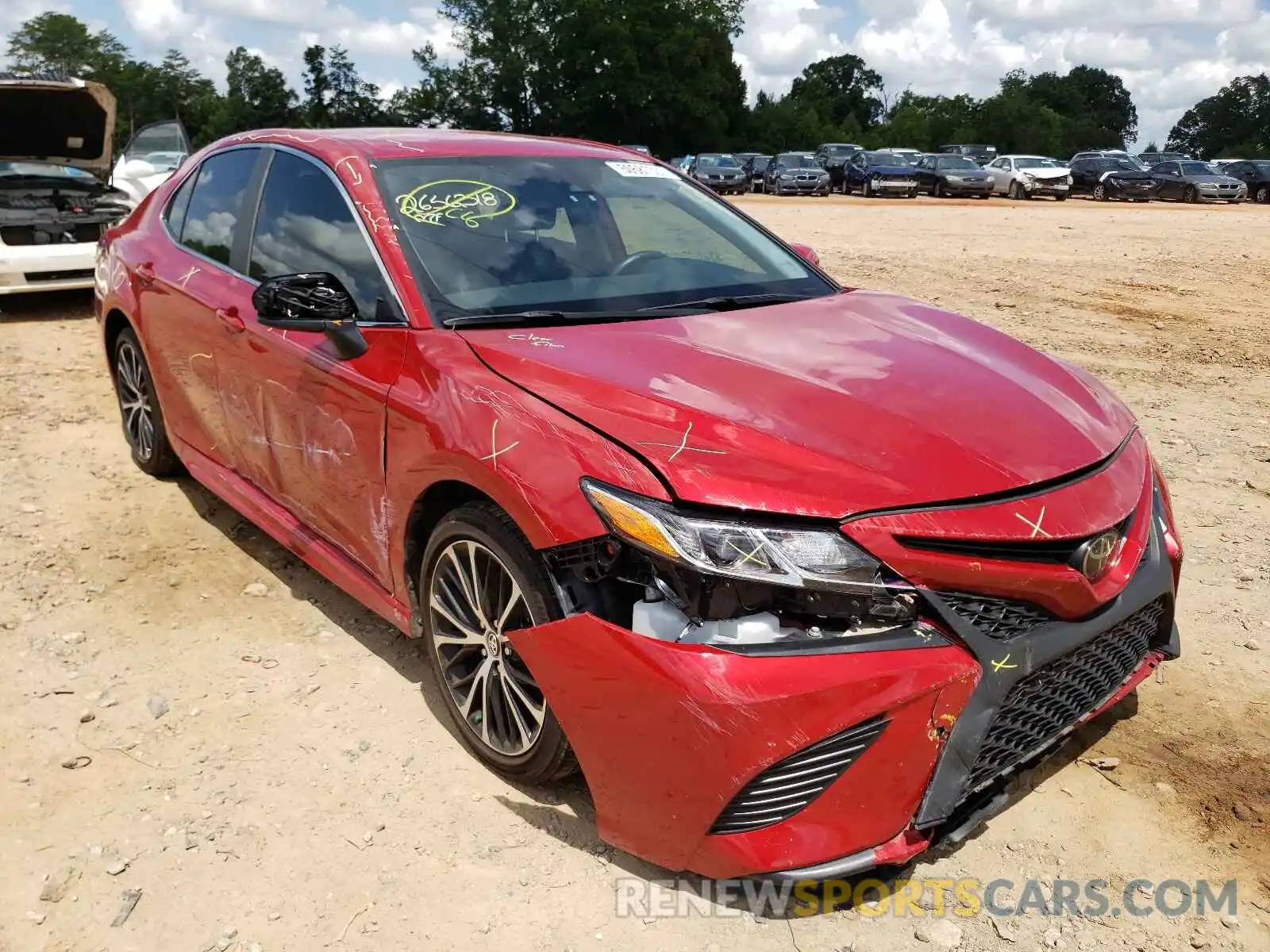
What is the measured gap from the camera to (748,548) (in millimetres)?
2205

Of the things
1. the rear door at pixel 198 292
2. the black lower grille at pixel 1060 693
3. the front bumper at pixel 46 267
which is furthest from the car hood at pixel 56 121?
the black lower grille at pixel 1060 693

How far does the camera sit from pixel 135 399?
202 inches

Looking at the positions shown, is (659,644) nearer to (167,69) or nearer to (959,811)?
(959,811)

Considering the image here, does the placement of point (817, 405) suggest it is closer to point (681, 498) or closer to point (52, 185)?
point (681, 498)

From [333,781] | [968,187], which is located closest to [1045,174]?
[968,187]

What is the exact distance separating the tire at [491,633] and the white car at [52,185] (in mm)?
7728

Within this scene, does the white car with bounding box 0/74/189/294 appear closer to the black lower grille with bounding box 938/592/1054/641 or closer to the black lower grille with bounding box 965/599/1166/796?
the black lower grille with bounding box 938/592/1054/641

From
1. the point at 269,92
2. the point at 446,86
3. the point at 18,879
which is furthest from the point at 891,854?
the point at 269,92

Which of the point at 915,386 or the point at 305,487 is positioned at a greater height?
the point at 915,386

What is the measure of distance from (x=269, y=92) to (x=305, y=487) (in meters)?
76.8

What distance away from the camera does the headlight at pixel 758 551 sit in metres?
2.18

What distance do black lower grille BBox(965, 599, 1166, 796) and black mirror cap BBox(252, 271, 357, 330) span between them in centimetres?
210

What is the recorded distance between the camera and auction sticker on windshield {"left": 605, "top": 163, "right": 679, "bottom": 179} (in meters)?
3.96

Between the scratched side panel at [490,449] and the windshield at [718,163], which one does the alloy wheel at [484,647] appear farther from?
the windshield at [718,163]
